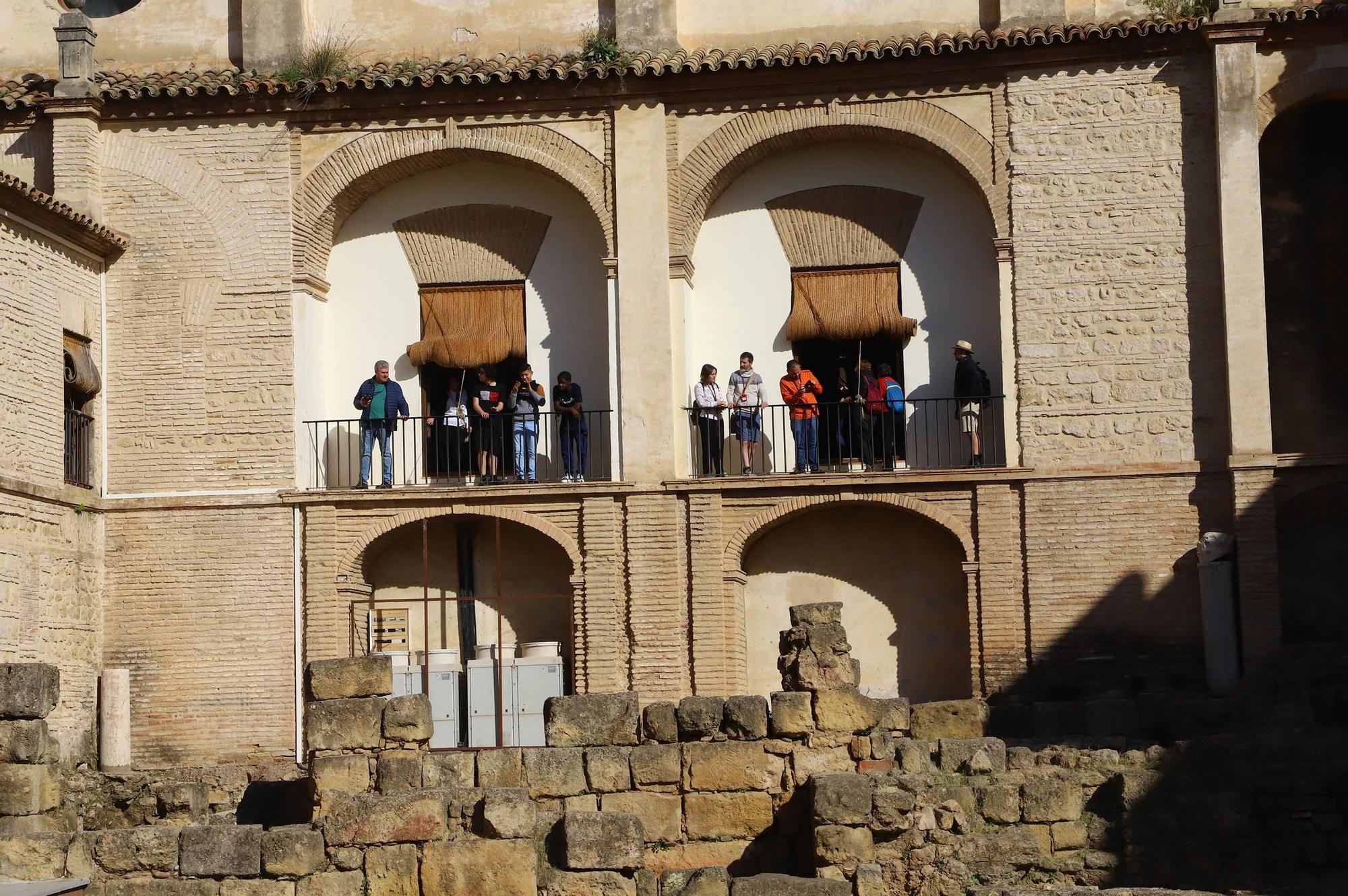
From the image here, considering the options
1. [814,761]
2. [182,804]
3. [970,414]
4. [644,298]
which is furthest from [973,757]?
[182,804]

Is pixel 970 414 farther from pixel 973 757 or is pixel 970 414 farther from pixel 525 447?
pixel 973 757

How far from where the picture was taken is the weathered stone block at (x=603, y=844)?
13.5 metres

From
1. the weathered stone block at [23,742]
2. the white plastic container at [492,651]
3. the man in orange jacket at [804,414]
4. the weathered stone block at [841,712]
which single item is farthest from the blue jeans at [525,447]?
the weathered stone block at [23,742]

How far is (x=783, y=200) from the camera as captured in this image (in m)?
22.5

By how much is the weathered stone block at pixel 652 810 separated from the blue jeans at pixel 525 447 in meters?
7.15

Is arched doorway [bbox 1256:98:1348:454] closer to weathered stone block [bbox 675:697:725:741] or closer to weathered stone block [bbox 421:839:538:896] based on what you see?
weathered stone block [bbox 675:697:725:741]

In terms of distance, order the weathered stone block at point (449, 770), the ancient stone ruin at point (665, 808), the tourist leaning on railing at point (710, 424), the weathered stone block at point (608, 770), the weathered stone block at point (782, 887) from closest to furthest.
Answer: the weathered stone block at point (782, 887)
the ancient stone ruin at point (665, 808)
the weathered stone block at point (449, 770)
the weathered stone block at point (608, 770)
the tourist leaning on railing at point (710, 424)

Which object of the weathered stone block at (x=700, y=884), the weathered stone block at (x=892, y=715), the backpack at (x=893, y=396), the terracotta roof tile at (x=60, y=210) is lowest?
the weathered stone block at (x=700, y=884)

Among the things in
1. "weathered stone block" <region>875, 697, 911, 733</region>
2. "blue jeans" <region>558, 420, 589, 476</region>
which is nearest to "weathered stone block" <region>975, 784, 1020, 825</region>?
"weathered stone block" <region>875, 697, 911, 733</region>

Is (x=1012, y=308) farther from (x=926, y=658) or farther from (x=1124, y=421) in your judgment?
(x=926, y=658)

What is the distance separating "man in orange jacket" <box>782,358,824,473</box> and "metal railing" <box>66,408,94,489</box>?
7.75 meters

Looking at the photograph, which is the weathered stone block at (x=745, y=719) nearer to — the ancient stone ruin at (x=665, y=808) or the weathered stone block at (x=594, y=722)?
the ancient stone ruin at (x=665, y=808)

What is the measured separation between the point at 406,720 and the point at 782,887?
137 inches

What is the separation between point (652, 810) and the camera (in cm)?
1526
